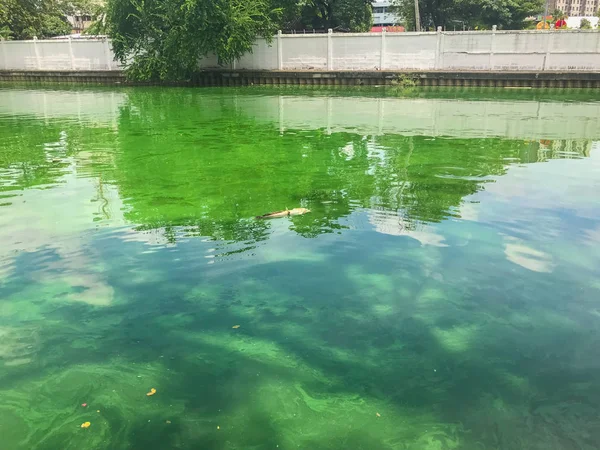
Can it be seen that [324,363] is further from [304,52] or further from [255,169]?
[304,52]

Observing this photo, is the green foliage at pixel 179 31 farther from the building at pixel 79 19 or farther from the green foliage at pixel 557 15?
the green foliage at pixel 557 15

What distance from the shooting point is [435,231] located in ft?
15.5

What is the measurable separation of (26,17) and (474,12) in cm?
2866

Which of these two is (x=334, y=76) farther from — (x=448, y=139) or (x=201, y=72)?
(x=448, y=139)

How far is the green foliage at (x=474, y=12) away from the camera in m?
35.6

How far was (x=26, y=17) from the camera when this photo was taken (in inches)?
1164

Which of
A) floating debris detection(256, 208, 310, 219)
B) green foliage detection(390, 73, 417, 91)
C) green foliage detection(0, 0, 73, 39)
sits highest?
green foliage detection(0, 0, 73, 39)

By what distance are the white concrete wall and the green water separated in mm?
13815

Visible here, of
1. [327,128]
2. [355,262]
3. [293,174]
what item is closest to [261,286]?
[355,262]

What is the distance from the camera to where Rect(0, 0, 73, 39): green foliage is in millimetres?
Result: 28438

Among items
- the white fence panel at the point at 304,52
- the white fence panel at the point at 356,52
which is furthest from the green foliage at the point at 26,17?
the white fence panel at the point at 356,52

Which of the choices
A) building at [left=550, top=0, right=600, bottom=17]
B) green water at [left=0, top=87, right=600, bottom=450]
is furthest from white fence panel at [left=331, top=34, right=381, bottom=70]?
building at [left=550, top=0, right=600, bottom=17]

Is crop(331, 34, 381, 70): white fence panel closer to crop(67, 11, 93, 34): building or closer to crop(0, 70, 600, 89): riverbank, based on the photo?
crop(0, 70, 600, 89): riverbank

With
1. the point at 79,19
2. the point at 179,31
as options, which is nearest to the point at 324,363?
the point at 179,31
